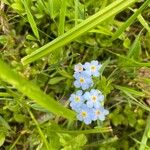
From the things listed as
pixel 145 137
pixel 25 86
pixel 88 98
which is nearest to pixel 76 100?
pixel 88 98

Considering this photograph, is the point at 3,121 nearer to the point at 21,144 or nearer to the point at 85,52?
the point at 21,144

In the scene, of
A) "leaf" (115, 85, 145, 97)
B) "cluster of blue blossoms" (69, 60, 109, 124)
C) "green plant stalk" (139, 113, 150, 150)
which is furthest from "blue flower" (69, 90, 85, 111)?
"green plant stalk" (139, 113, 150, 150)

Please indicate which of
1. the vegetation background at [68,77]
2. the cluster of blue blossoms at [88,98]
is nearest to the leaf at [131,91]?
the vegetation background at [68,77]

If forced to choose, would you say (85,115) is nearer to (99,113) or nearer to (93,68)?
(99,113)

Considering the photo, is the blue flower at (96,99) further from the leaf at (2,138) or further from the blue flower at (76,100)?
the leaf at (2,138)

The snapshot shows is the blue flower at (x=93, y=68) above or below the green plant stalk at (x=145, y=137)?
above

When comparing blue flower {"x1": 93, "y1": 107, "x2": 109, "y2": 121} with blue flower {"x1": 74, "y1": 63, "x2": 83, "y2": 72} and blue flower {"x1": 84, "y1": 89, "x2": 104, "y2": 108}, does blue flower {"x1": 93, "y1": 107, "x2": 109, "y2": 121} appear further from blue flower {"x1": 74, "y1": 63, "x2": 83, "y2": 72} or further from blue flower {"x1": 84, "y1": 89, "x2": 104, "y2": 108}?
blue flower {"x1": 74, "y1": 63, "x2": 83, "y2": 72}
